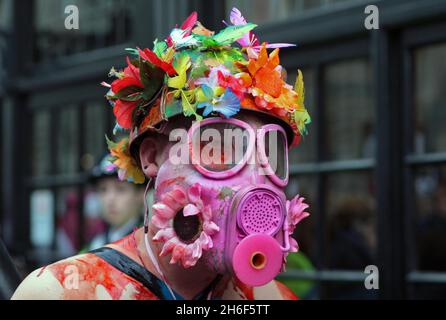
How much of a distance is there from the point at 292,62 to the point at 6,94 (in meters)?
2.21

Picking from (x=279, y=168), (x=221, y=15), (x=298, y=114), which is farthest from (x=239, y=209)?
(x=221, y=15)

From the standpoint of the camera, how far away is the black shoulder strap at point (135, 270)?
1.99 metres

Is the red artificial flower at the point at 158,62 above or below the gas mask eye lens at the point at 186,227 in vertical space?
above

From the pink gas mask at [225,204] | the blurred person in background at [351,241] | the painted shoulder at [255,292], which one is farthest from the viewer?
the blurred person in background at [351,241]

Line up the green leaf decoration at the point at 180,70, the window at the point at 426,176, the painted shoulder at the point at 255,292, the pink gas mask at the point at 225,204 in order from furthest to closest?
the window at the point at 426,176, the painted shoulder at the point at 255,292, the green leaf decoration at the point at 180,70, the pink gas mask at the point at 225,204

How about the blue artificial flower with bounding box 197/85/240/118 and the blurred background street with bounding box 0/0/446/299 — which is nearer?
the blue artificial flower with bounding box 197/85/240/118

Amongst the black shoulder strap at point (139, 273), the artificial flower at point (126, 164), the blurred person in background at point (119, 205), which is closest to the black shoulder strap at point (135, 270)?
the black shoulder strap at point (139, 273)

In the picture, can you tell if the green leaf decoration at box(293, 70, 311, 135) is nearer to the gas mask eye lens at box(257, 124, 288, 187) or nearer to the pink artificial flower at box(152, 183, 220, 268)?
the gas mask eye lens at box(257, 124, 288, 187)

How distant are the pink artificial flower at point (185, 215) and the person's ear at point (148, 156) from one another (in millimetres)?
158

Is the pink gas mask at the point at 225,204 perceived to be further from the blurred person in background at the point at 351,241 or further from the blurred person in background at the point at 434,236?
the blurred person in background at the point at 351,241

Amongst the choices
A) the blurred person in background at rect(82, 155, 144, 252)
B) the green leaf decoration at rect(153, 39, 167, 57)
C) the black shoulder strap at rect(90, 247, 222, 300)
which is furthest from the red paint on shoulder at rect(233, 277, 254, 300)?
the blurred person in background at rect(82, 155, 144, 252)

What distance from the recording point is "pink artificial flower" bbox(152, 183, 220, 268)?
1.84m

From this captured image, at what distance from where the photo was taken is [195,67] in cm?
195

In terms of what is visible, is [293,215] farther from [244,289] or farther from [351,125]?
[351,125]
